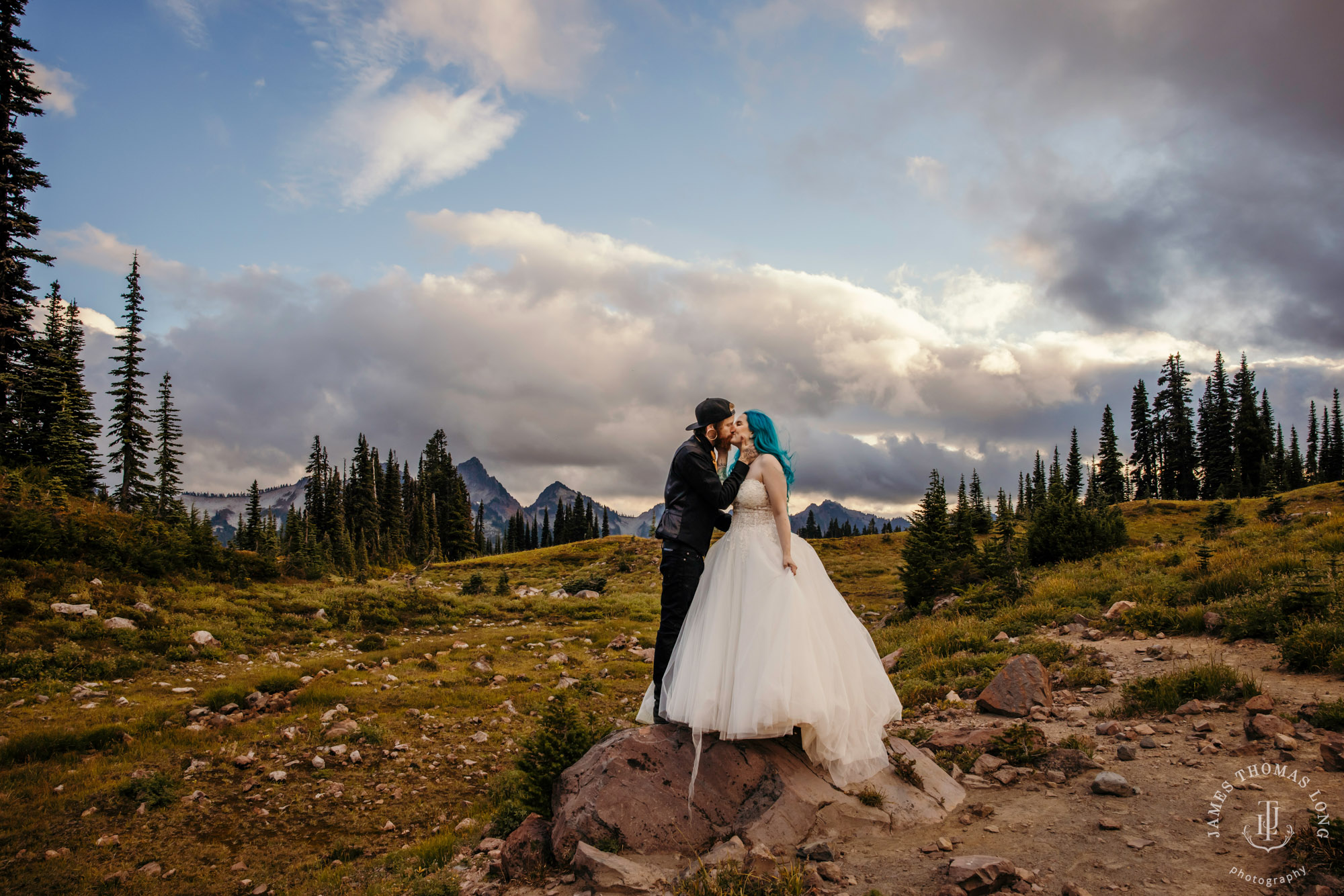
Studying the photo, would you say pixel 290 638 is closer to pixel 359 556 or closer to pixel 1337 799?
pixel 1337 799

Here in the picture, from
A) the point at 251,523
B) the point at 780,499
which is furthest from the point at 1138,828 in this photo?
the point at 251,523

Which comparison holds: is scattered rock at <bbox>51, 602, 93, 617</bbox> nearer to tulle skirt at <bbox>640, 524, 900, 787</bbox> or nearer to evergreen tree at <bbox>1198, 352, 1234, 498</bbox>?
tulle skirt at <bbox>640, 524, 900, 787</bbox>

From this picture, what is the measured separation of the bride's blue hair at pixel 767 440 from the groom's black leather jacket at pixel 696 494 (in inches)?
13.1

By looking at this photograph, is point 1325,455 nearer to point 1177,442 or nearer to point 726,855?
point 1177,442

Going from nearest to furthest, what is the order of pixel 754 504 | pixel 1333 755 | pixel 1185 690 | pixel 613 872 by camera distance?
pixel 613 872 < pixel 1333 755 < pixel 754 504 < pixel 1185 690

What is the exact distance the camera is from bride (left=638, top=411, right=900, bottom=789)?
5.95 meters

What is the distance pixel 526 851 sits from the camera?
619 cm

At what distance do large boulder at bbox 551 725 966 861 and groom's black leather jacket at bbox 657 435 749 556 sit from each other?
217cm

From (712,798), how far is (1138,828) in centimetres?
378

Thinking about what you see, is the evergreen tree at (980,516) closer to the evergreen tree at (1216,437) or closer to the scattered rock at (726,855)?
the evergreen tree at (1216,437)

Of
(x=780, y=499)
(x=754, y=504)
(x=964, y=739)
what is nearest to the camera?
(x=780, y=499)

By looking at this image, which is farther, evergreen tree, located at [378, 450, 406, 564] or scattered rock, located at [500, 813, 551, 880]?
evergreen tree, located at [378, 450, 406, 564]

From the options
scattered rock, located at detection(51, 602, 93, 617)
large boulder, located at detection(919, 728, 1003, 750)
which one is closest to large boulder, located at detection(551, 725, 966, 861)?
large boulder, located at detection(919, 728, 1003, 750)

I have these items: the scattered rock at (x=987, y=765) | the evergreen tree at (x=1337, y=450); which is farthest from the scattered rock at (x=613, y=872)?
the evergreen tree at (x=1337, y=450)
